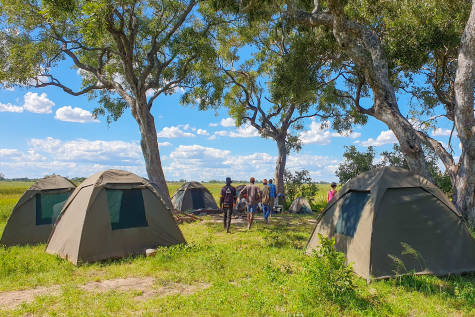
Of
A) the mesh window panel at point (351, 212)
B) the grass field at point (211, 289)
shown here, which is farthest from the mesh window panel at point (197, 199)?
the mesh window panel at point (351, 212)

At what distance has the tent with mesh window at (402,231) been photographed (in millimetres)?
6562

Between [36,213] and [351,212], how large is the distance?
928cm

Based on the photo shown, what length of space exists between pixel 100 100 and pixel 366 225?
60.2ft

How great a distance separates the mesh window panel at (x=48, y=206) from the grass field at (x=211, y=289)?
1827 mm

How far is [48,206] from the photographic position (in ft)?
34.6

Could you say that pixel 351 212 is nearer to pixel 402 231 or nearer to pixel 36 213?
pixel 402 231

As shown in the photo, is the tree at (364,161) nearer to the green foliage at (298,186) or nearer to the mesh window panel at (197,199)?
the green foliage at (298,186)

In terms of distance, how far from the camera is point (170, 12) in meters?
16.4

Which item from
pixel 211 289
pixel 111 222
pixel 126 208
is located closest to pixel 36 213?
pixel 111 222

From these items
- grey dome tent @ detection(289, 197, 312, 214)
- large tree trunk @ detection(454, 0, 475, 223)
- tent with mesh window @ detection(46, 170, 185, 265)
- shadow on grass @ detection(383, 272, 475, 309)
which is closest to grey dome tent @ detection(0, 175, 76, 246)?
tent with mesh window @ detection(46, 170, 185, 265)

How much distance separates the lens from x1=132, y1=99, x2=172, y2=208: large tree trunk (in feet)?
53.4

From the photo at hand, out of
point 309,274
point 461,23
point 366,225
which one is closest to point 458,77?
point 461,23

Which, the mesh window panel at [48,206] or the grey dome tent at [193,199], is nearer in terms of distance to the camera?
the mesh window panel at [48,206]

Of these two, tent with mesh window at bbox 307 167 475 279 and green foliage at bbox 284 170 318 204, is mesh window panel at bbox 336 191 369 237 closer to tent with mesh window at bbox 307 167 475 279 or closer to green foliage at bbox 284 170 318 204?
tent with mesh window at bbox 307 167 475 279
